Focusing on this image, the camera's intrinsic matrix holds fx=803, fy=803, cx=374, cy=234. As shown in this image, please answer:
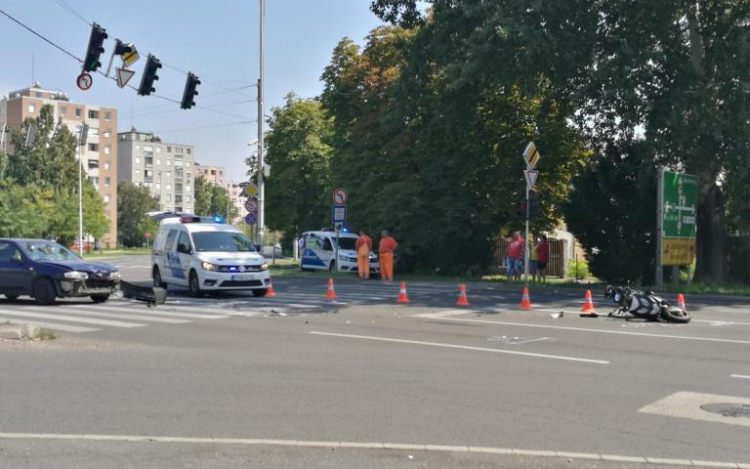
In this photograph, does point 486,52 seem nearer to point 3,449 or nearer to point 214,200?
point 3,449

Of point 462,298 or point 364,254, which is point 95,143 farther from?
point 462,298

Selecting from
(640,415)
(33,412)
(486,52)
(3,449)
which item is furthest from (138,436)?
(486,52)

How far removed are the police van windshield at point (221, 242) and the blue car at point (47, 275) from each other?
9.80ft

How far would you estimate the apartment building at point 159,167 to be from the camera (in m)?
158

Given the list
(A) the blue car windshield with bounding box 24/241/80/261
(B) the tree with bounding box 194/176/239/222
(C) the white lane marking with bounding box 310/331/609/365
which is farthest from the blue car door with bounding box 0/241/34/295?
(B) the tree with bounding box 194/176/239/222

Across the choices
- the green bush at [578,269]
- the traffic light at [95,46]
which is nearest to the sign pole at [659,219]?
the green bush at [578,269]

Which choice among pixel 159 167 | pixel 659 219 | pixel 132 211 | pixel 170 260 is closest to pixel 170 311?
pixel 170 260

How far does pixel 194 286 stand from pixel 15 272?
4.13 m

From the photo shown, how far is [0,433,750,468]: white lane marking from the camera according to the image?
5.68m

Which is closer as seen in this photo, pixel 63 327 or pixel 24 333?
pixel 24 333

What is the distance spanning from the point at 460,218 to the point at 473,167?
2076 mm

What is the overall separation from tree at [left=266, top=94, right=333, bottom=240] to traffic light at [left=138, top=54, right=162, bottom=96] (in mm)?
25917

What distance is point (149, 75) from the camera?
21.3 meters

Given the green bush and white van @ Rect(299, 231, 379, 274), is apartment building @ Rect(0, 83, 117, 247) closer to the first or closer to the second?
white van @ Rect(299, 231, 379, 274)
